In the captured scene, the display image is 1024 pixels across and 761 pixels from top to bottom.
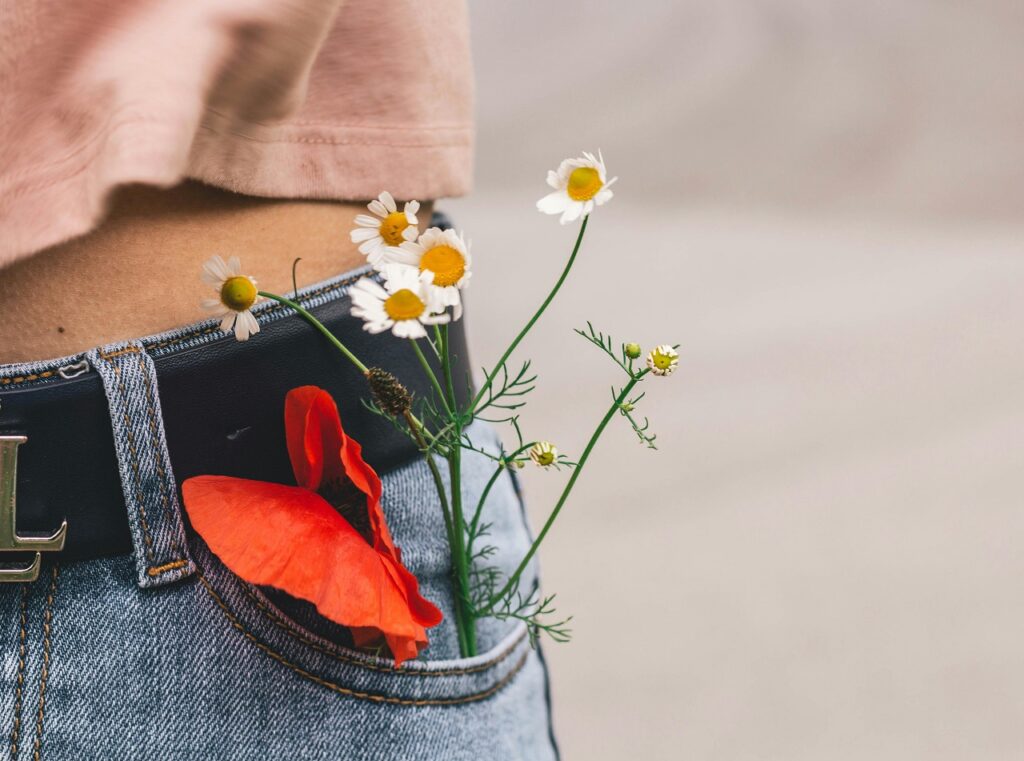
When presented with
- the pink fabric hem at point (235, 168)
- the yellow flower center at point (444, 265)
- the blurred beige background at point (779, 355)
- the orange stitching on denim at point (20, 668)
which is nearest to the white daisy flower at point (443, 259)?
the yellow flower center at point (444, 265)

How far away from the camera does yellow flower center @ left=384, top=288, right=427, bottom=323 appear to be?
375 mm

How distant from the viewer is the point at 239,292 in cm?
40

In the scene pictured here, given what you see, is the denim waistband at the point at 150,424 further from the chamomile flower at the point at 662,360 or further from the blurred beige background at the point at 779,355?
the blurred beige background at the point at 779,355

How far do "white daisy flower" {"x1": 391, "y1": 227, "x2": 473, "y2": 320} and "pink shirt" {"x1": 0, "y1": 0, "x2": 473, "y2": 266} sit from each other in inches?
4.2

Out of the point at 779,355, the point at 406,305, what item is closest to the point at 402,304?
the point at 406,305

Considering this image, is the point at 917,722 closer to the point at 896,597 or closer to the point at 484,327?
the point at 896,597

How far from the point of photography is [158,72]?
1.38ft

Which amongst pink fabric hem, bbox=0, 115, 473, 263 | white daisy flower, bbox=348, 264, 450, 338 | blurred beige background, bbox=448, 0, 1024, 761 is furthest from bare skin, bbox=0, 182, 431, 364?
blurred beige background, bbox=448, 0, 1024, 761

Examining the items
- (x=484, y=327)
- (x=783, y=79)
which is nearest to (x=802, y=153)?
(x=783, y=79)

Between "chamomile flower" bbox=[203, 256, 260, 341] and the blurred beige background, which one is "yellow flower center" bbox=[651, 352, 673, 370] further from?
the blurred beige background

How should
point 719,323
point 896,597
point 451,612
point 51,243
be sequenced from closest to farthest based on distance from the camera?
point 51,243 < point 451,612 < point 896,597 < point 719,323

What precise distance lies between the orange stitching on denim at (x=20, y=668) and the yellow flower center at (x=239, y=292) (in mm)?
150

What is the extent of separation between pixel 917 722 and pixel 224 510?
1111 millimetres

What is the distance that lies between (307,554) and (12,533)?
12cm
